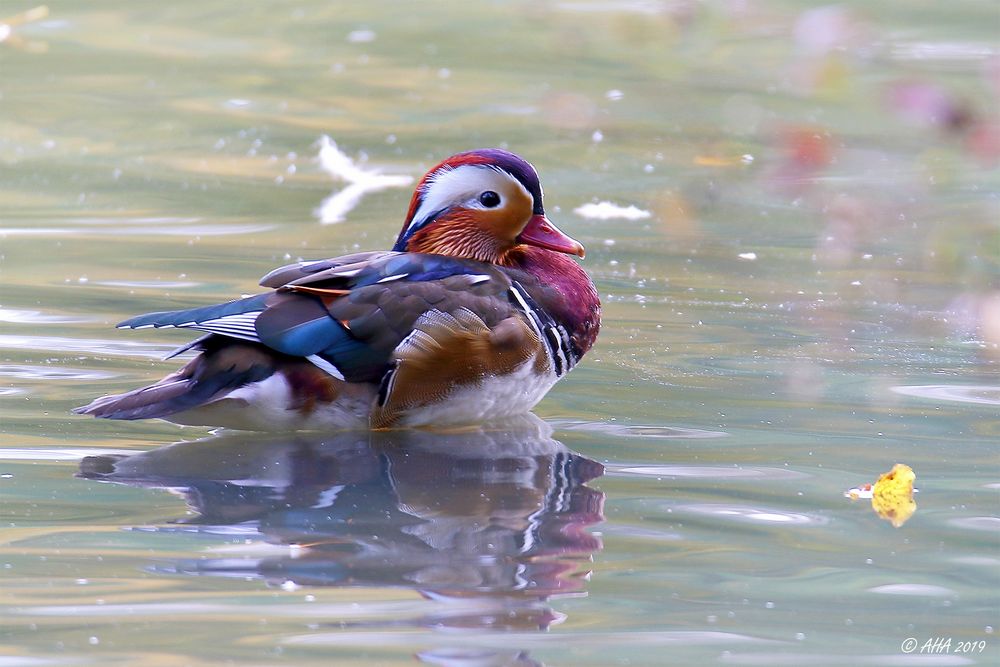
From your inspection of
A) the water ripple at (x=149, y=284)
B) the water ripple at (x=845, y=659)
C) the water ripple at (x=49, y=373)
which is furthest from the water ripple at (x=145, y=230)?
the water ripple at (x=845, y=659)

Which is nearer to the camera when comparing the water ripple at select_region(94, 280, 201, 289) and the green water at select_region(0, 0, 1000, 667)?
the green water at select_region(0, 0, 1000, 667)

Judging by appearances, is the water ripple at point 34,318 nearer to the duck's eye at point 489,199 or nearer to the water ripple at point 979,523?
the duck's eye at point 489,199

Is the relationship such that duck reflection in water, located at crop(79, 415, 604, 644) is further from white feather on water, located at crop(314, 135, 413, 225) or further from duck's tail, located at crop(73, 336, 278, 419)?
white feather on water, located at crop(314, 135, 413, 225)

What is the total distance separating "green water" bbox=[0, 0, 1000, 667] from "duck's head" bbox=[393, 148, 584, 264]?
54 centimetres

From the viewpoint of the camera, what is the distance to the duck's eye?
4992mm

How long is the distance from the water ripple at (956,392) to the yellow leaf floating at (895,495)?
2.75 feet

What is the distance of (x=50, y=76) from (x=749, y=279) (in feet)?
19.6

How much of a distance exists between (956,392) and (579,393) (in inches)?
48.1

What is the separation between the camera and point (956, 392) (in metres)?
5.11

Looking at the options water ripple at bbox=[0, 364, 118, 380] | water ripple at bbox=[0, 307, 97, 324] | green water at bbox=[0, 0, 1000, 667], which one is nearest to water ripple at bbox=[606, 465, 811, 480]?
green water at bbox=[0, 0, 1000, 667]

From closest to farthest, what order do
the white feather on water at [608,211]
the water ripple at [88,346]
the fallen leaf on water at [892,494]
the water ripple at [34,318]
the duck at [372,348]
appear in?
the fallen leaf on water at [892,494], the duck at [372,348], the water ripple at [88,346], the water ripple at [34,318], the white feather on water at [608,211]

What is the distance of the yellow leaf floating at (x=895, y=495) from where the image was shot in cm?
401

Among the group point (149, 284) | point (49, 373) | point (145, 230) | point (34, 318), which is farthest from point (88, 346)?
point (145, 230)

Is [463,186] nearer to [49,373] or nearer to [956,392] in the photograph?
[49,373]
